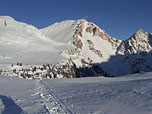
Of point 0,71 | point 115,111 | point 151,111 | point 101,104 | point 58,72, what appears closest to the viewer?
point 151,111

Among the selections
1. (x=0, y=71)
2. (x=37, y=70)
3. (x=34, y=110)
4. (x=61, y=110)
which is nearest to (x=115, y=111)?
(x=61, y=110)

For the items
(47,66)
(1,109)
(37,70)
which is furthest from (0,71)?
(1,109)

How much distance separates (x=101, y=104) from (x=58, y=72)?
171706 mm

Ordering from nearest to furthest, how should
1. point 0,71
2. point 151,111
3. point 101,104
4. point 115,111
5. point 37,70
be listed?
point 151,111 < point 115,111 < point 101,104 < point 0,71 < point 37,70

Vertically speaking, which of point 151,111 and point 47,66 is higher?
point 47,66

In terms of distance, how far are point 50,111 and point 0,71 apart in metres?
144

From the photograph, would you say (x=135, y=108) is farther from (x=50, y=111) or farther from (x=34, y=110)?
(x=34, y=110)

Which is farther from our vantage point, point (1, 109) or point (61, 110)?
point (1, 109)

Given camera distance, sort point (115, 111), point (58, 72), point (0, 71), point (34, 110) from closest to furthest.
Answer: point (115, 111) → point (34, 110) → point (0, 71) → point (58, 72)

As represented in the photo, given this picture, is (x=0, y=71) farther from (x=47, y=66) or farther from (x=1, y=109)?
(x=1, y=109)

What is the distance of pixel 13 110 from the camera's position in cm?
1256

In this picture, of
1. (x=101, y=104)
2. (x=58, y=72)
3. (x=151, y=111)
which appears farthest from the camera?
(x=58, y=72)

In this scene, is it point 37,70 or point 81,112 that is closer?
point 81,112

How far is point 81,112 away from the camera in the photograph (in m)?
11.5
